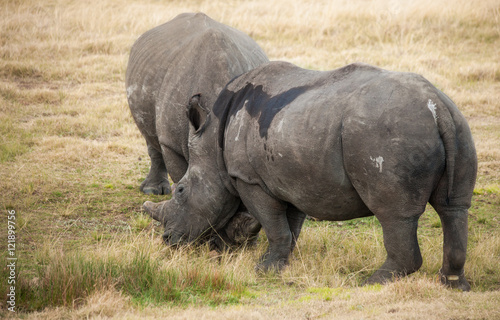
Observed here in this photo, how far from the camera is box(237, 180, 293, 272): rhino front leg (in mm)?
5694

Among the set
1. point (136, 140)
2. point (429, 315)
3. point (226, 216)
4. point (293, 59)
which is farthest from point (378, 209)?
point (293, 59)

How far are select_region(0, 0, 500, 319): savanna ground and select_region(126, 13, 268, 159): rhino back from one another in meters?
1.16

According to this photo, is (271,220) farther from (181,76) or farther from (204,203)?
(181,76)

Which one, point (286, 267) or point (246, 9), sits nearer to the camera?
point (286, 267)

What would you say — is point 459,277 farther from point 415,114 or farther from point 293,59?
point 293,59

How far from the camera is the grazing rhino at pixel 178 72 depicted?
21.8 ft

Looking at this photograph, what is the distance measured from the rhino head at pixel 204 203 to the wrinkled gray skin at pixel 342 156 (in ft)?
0.05

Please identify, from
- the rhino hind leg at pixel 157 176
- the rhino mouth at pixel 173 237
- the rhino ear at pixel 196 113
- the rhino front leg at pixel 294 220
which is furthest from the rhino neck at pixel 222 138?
the rhino hind leg at pixel 157 176

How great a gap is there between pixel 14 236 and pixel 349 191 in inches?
141

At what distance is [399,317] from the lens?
13.1ft

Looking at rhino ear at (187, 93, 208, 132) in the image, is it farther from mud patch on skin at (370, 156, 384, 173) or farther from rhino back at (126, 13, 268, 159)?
mud patch on skin at (370, 156, 384, 173)

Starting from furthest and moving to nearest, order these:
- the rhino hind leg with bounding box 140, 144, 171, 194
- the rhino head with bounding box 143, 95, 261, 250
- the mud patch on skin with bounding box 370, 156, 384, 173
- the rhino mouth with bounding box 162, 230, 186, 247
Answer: the rhino hind leg with bounding box 140, 144, 171, 194 → the rhino mouth with bounding box 162, 230, 186, 247 → the rhino head with bounding box 143, 95, 261, 250 → the mud patch on skin with bounding box 370, 156, 384, 173

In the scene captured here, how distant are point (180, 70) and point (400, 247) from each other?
129 inches

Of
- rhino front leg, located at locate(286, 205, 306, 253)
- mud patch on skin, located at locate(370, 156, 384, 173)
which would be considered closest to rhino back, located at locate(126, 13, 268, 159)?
rhino front leg, located at locate(286, 205, 306, 253)
